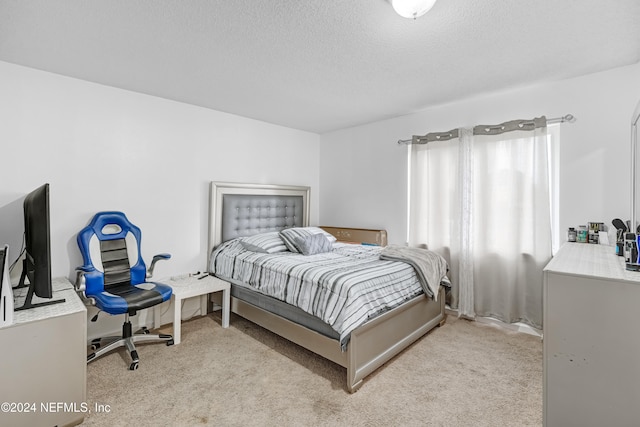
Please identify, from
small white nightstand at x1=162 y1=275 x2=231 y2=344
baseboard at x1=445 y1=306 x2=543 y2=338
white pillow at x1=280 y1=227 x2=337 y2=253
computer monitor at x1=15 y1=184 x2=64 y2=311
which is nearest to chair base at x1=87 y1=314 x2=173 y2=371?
small white nightstand at x1=162 y1=275 x2=231 y2=344

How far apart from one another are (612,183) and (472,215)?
1.17 m

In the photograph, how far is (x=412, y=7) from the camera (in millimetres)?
1666

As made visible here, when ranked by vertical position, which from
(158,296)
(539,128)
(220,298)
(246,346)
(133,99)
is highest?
(133,99)

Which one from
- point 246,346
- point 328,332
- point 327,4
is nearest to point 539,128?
point 327,4

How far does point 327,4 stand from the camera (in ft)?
5.71

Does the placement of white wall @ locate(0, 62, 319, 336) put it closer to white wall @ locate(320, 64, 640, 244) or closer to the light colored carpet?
the light colored carpet

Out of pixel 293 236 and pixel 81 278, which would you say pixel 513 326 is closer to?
pixel 293 236

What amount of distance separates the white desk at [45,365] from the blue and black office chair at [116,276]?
0.53 m

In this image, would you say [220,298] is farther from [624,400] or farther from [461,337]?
[624,400]

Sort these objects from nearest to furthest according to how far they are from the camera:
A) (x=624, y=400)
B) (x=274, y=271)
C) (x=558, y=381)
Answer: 1. (x=624, y=400)
2. (x=558, y=381)
3. (x=274, y=271)

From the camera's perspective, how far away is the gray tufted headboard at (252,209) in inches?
145

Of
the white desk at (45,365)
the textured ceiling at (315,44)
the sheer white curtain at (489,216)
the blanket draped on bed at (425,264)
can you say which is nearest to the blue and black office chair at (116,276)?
the white desk at (45,365)

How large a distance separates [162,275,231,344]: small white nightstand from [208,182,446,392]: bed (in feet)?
0.38

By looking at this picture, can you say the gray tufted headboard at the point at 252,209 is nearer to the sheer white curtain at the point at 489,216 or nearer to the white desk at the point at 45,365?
the sheer white curtain at the point at 489,216
